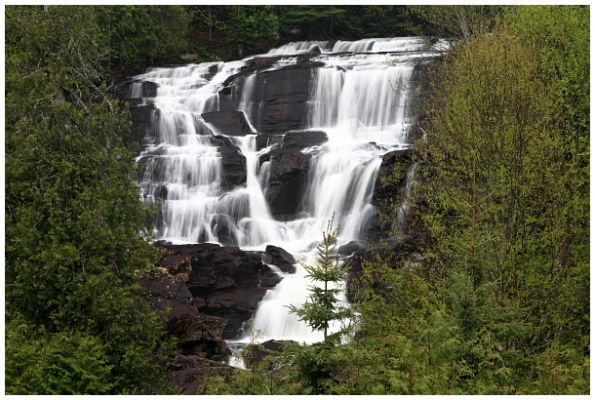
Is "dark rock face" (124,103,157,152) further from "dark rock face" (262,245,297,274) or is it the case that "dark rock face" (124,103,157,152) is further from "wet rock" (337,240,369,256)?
"wet rock" (337,240,369,256)

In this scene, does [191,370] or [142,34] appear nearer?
[191,370]

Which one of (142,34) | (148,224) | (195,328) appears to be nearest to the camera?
(148,224)

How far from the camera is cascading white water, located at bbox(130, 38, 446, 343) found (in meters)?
26.8

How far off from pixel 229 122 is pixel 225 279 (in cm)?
1284

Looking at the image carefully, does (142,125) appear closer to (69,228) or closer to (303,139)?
(303,139)

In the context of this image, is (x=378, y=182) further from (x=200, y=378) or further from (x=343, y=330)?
(x=343, y=330)

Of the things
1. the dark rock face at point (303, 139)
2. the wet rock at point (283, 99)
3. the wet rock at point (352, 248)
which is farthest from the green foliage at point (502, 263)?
the wet rock at point (283, 99)

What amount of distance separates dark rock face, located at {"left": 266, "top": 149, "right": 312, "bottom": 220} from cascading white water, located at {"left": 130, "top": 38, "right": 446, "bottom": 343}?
0.26 m

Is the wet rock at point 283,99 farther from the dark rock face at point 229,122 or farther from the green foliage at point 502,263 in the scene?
the green foliage at point 502,263

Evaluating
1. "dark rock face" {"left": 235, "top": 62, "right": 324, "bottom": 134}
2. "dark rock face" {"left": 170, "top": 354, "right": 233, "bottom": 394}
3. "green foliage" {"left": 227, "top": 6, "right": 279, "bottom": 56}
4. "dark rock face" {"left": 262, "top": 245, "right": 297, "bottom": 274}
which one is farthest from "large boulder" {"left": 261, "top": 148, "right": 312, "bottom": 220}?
"green foliage" {"left": 227, "top": 6, "right": 279, "bottom": 56}

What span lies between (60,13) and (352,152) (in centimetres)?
1624

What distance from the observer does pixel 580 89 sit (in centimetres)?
1655

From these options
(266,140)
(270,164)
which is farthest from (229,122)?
(270,164)

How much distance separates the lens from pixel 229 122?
3444cm
